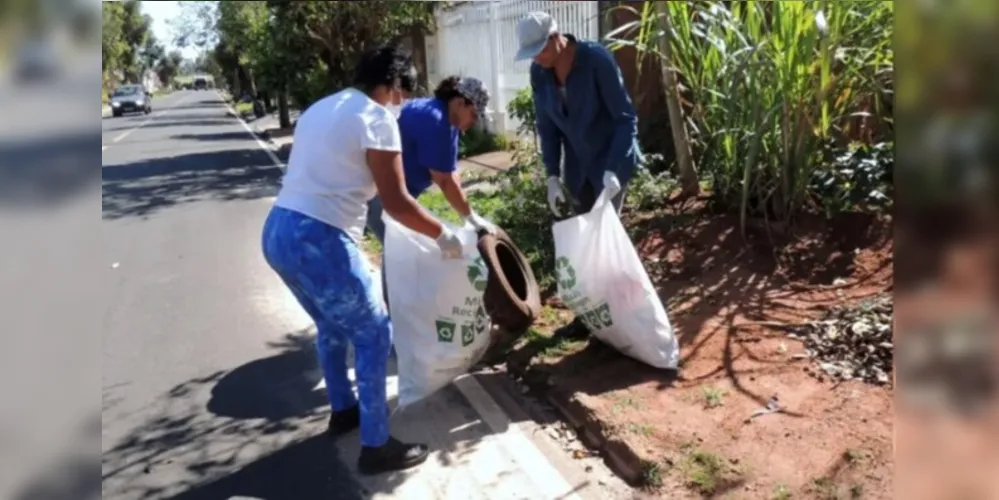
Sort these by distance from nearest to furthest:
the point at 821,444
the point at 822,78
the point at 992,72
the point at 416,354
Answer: the point at 992,72, the point at 821,444, the point at 416,354, the point at 822,78

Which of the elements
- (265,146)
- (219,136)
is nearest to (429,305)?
(265,146)

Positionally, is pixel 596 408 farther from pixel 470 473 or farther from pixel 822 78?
pixel 822 78

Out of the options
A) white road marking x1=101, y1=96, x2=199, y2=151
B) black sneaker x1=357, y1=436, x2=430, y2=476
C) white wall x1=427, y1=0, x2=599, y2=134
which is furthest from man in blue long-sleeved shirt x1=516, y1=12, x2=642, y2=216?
white road marking x1=101, y1=96, x2=199, y2=151

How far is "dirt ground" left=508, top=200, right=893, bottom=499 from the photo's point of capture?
3348 millimetres

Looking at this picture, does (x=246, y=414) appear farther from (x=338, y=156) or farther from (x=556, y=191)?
(x=556, y=191)

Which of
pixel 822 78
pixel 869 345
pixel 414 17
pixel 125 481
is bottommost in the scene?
pixel 125 481

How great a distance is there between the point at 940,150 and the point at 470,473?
2.90m

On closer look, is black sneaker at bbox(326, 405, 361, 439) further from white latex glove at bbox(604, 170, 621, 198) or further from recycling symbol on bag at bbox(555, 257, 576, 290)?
white latex glove at bbox(604, 170, 621, 198)

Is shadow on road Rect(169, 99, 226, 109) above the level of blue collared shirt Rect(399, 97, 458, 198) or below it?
below

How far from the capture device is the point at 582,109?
15.2 ft

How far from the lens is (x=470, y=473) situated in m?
3.67

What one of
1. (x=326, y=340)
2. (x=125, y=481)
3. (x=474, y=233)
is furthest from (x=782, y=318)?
(x=125, y=481)

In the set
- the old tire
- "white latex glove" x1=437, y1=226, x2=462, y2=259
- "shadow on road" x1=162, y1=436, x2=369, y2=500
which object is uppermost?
"white latex glove" x1=437, y1=226, x2=462, y2=259

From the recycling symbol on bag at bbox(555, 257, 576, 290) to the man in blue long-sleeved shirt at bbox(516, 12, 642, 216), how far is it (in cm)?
40
